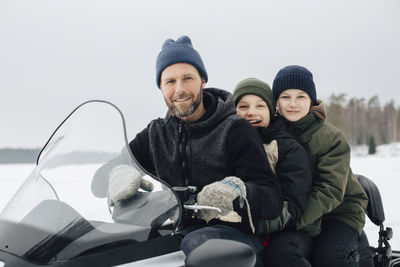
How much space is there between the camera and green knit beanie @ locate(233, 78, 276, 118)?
2.78 metres

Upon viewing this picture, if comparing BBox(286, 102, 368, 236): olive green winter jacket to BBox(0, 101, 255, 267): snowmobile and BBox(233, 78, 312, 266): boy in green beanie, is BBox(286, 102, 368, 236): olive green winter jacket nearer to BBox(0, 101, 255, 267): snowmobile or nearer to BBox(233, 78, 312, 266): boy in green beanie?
BBox(233, 78, 312, 266): boy in green beanie

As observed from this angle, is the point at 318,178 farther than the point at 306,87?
No

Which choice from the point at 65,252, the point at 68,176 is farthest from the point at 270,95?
the point at 65,252

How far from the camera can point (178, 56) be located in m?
2.27

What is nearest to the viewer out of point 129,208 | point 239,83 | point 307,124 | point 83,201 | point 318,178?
point 83,201

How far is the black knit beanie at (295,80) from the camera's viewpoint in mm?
2754

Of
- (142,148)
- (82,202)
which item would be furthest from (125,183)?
(142,148)

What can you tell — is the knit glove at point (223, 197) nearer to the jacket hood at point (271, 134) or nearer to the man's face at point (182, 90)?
the man's face at point (182, 90)

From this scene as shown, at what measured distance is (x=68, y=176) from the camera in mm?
1725

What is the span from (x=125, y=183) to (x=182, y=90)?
2.34ft

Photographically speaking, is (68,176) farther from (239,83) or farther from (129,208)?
(239,83)

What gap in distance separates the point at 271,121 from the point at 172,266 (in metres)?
1.49

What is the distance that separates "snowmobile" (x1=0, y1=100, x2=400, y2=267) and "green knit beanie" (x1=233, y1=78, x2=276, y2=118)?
1169 mm

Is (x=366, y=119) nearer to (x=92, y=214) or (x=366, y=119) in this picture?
(x=366, y=119)
